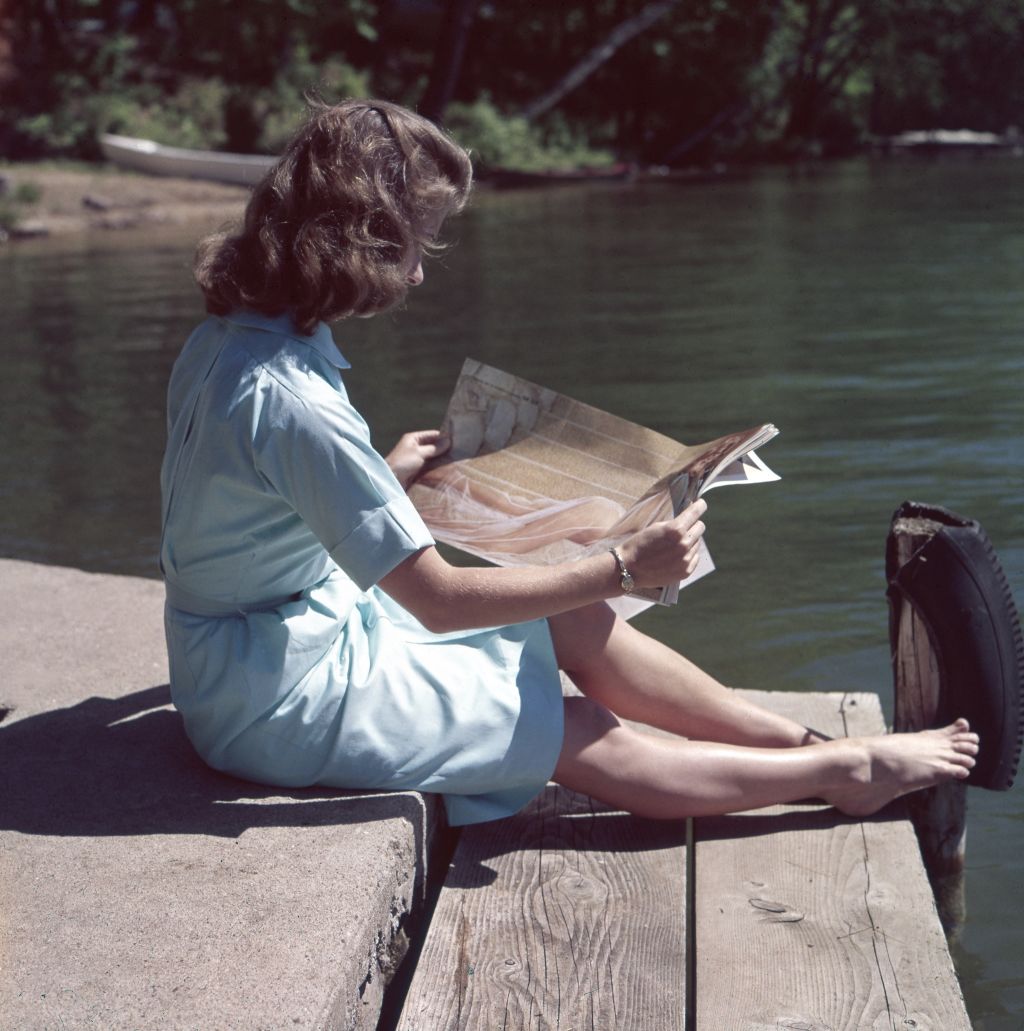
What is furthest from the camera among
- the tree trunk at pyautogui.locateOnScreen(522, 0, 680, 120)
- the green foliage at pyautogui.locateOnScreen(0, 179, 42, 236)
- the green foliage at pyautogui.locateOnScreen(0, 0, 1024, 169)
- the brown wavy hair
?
the tree trunk at pyautogui.locateOnScreen(522, 0, 680, 120)

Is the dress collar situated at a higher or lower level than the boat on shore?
higher

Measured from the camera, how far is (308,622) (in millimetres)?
2691

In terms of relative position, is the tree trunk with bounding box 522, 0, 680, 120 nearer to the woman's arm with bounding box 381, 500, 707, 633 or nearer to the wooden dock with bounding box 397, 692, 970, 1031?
the wooden dock with bounding box 397, 692, 970, 1031

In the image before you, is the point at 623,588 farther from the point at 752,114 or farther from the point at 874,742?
the point at 752,114

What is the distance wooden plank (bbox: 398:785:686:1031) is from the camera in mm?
2500

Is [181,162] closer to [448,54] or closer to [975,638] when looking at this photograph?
[448,54]

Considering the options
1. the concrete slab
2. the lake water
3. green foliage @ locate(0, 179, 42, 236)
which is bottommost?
green foliage @ locate(0, 179, 42, 236)

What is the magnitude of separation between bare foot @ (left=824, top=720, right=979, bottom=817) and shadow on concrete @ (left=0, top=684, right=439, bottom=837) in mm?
891

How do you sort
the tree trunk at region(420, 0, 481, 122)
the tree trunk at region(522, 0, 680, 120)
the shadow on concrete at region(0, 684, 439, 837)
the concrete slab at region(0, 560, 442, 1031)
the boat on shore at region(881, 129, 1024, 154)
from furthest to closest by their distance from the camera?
the boat on shore at region(881, 129, 1024, 154), the tree trunk at region(522, 0, 680, 120), the tree trunk at region(420, 0, 481, 122), the shadow on concrete at region(0, 684, 439, 837), the concrete slab at region(0, 560, 442, 1031)

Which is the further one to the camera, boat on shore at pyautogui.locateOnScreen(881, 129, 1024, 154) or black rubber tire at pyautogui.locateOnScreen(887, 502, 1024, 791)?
boat on shore at pyautogui.locateOnScreen(881, 129, 1024, 154)

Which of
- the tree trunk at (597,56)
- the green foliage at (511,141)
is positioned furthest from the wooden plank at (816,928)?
the tree trunk at (597,56)

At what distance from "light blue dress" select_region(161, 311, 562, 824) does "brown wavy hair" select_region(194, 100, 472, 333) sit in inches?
3.2

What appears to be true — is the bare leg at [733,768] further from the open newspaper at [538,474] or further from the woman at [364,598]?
the open newspaper at [538,474]

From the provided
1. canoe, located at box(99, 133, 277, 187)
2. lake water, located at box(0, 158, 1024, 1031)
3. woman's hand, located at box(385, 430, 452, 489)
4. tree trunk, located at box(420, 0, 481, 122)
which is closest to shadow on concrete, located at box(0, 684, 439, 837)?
woman's hand, located at box(385, 430, 452, 489)
